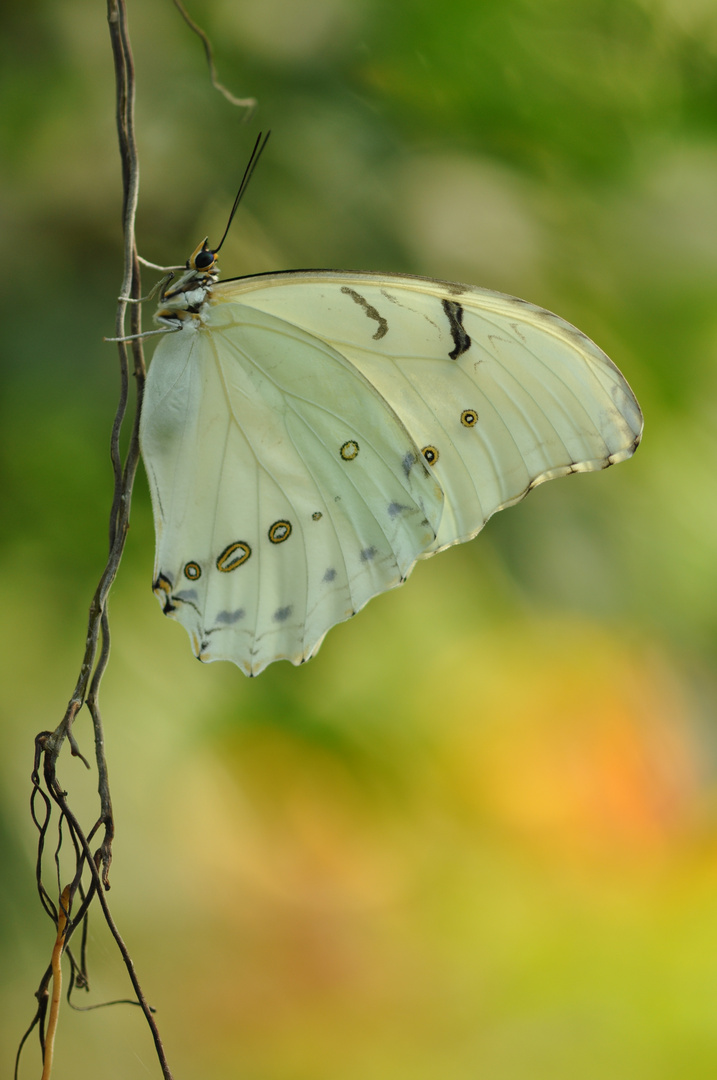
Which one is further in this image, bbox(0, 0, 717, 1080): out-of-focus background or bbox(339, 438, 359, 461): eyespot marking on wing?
bbox(0, 0, 717, 1080): out-of-focus background

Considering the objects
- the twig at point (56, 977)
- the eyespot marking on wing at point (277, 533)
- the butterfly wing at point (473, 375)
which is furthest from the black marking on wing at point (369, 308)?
the twig at point (56, 977)

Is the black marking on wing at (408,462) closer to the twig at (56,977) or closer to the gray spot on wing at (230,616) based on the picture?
the gray spot on wing at (230,616)

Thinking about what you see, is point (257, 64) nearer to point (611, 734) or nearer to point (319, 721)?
point (319, 721)

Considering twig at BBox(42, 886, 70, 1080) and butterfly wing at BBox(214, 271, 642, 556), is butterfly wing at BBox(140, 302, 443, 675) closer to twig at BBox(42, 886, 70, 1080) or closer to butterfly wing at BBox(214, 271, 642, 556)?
butterfly wing at BBox(214, 271, 642, 556)

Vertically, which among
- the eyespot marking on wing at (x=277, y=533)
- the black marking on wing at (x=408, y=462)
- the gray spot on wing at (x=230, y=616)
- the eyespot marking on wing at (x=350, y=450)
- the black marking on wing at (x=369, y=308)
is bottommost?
the gray spot on wing at (x=230, y=616)

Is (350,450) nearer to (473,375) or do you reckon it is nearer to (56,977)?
(473,375)

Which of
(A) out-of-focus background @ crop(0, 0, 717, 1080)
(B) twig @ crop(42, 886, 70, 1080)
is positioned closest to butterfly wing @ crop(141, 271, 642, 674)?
(B) twig @ crop(42, 886, 70, 1080)

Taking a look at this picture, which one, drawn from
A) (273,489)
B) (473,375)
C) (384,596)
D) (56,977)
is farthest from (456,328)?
(384,596)
